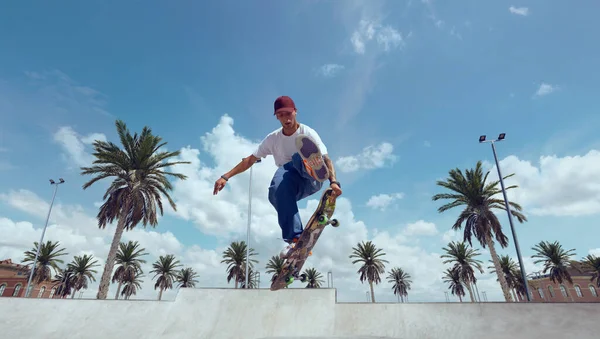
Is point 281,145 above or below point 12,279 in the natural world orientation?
below

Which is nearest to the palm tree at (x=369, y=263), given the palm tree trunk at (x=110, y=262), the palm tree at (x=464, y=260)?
the palm tree at (x=464, y=260)

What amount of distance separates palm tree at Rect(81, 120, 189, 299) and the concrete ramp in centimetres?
1083

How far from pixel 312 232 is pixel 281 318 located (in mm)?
6716

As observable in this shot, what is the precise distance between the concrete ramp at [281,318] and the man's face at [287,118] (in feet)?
19.0

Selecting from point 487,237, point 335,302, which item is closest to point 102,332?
point 335,302

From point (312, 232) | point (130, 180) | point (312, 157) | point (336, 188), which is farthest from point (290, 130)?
point (130, 180)

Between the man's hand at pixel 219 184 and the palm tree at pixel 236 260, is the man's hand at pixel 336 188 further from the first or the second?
the palm tree at pixel 236 260

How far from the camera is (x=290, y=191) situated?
502 cm

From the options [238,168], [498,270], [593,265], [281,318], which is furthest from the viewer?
[593,265]

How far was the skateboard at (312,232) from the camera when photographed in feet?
16.2

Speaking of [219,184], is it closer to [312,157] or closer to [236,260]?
[312,157]

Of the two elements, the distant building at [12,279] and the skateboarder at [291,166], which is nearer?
the skateboarder at [291,166]

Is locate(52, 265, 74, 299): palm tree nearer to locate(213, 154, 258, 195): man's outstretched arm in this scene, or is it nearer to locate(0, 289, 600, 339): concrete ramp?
locate(0, 289, 600, 339): concrete ramp

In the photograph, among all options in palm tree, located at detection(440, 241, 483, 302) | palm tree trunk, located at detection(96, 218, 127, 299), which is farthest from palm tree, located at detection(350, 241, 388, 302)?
palm tree trunk, located at detection(96, 218, 127, 299)
